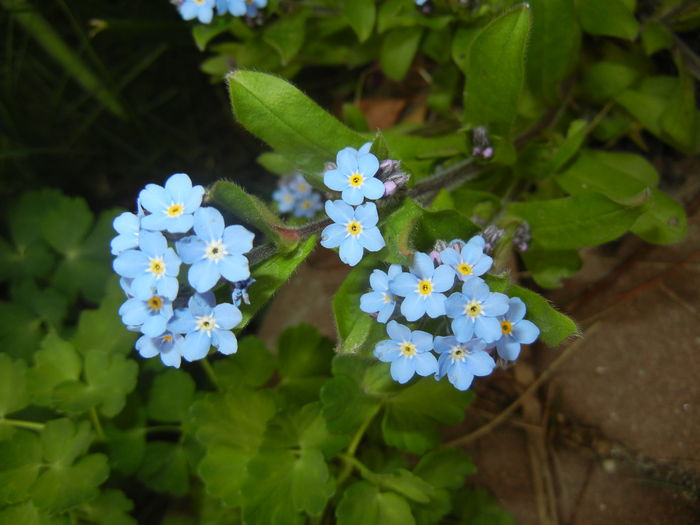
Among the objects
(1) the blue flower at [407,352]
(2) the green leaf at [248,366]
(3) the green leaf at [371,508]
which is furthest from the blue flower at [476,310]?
(2) the green leaf at [248,366]

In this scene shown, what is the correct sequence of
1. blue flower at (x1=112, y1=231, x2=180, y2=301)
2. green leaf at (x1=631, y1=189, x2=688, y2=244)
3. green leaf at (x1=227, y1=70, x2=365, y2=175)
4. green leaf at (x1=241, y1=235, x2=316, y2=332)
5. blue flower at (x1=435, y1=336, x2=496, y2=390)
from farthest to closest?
green leaf at (x1=631, y1=189, x2=688, y2=244) < green leaf at (x1=227, y1=70, x2=365, y2=175) < green leaf at (x1=241, y1=235, x2=316, y2=332) < blue flower at (x1=435, y1=336, x2=496, y2=390) < blue flower at (x1=112, y1=231, x2=180, y2=301)

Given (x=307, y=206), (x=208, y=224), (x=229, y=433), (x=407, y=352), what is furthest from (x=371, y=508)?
(x=307, y=206)

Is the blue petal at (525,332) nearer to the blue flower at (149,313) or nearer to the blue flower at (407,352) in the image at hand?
the blue flower at (407,352)

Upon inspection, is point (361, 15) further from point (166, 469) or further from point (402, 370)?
point (166, 469)

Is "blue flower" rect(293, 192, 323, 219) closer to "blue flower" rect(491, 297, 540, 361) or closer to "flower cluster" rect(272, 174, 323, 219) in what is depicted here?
"flower cluster" rect(272, 174, 323, 219)

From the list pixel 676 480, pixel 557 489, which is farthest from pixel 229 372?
pixel 676 480

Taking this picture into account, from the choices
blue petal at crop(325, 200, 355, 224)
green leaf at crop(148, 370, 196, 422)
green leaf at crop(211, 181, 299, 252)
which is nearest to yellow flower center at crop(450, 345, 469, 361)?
blue petal at crop(325, 200, 355, 224)
